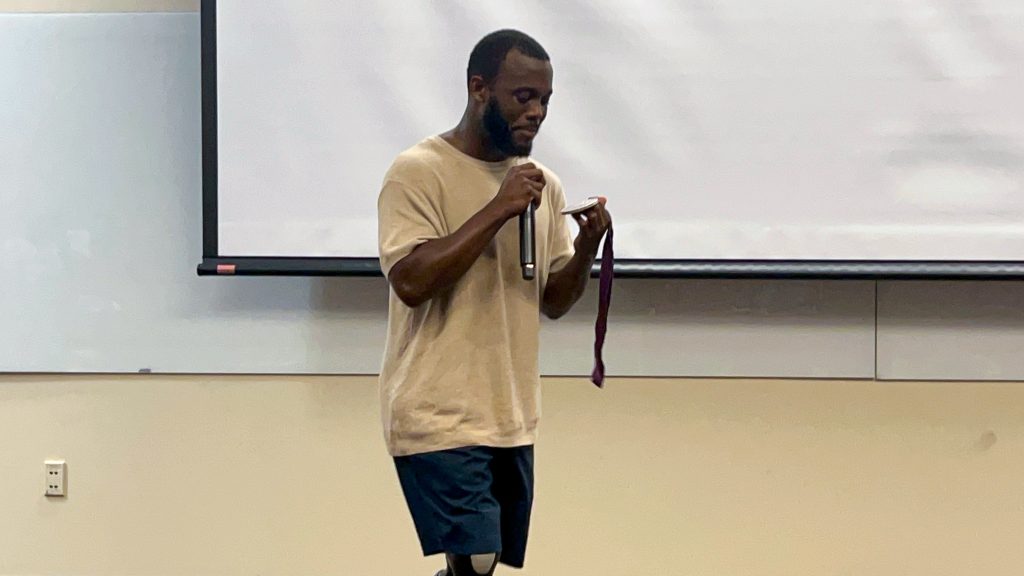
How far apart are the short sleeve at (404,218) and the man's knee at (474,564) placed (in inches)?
18.4

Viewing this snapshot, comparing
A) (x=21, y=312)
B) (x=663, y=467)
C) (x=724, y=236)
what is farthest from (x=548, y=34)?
(x=21, y=312)

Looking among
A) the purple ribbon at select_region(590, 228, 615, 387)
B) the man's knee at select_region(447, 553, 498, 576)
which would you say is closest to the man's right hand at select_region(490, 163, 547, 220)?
the purple ribbon at select_region(590, 228, 615, 387)

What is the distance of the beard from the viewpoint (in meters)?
1.66

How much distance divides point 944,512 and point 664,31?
1482mm

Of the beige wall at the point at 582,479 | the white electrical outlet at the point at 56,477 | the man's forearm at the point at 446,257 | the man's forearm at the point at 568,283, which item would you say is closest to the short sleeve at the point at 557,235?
the man's forearm at the point at 568,283

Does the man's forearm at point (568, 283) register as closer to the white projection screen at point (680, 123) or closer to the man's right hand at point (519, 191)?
the man's right hand at point (519, 191)

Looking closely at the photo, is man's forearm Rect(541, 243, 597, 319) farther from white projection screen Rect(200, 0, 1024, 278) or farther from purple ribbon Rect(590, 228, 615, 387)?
white projection screen Rect(200, 0, 1024, 278)

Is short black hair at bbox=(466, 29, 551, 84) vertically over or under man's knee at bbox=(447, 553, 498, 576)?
over

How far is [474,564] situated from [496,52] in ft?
2.67

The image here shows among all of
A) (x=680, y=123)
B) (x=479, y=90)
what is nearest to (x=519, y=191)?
(x=479, y=90)

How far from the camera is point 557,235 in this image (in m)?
1.85

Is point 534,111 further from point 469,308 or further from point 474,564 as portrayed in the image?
point 474,564

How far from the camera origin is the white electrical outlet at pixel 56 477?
2869mm

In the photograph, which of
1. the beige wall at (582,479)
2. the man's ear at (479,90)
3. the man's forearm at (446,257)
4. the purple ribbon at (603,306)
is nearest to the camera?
the man's forearm at (446,257)
